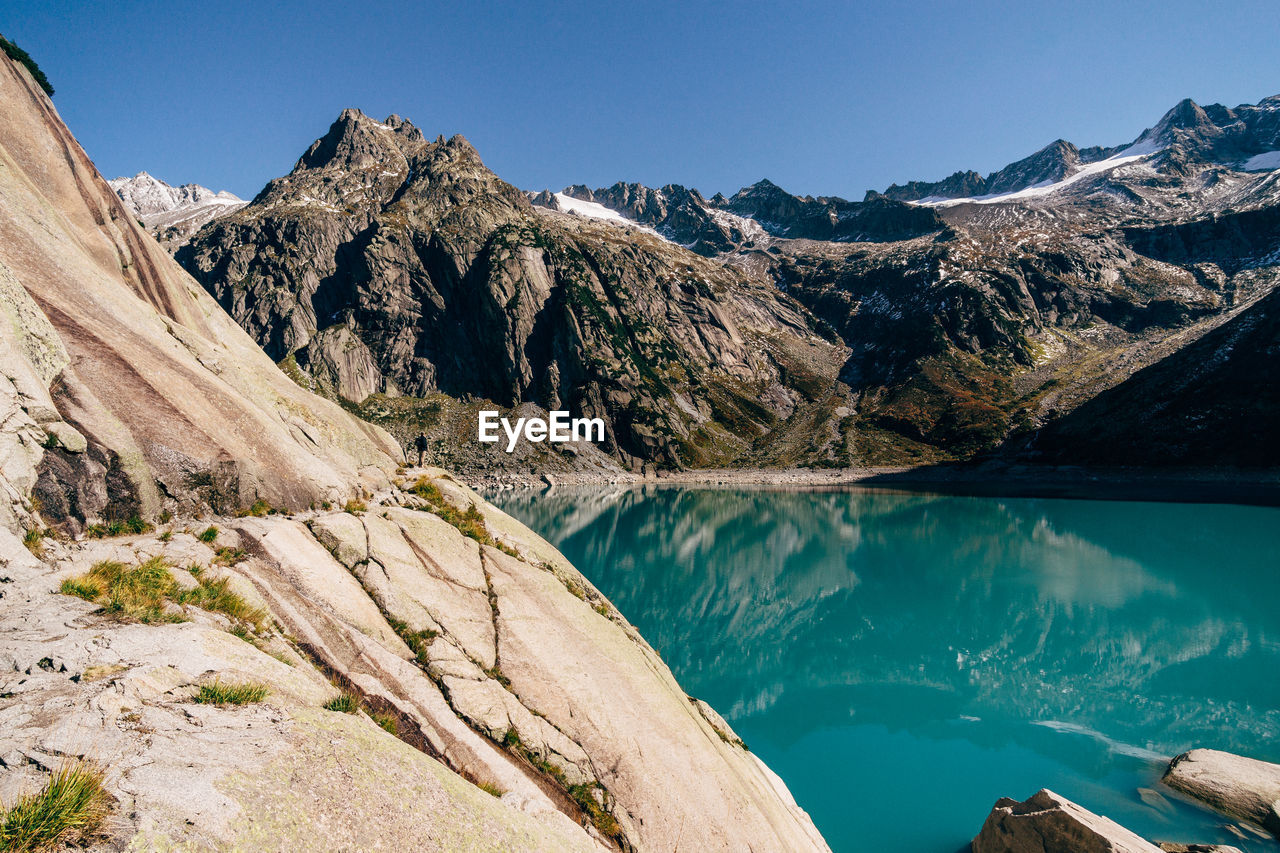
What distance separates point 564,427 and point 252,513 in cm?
15618

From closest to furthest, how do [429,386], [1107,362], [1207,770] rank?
1. [1207,770]
2. [1107,362]
3. [429,386]

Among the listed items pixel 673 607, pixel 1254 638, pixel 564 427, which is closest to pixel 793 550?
pixel 673 607

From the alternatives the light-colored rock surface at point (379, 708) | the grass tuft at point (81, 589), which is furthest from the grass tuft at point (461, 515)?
the grass tuft at point (81, 589)

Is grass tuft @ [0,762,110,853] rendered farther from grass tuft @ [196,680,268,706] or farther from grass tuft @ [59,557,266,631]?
grass tuft @ [59,557,266,631]

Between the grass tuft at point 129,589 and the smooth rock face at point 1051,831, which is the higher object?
the grass tuft at point 129,589

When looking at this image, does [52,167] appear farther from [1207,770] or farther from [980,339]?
[980,339]

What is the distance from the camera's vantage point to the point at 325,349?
171m

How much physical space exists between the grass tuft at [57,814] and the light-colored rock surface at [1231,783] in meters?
29.2

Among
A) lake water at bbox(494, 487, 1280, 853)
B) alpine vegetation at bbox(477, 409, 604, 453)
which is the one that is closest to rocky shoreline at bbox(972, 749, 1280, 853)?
lake water at bbox(494, 487, 1280, 853)

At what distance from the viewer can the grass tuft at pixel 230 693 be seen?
5.62m

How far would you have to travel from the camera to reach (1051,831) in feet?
45.3

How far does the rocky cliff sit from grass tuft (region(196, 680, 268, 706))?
1.0 inches

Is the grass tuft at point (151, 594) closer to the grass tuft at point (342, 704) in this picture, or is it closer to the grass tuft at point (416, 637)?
the grass tuft at point (342, 704)

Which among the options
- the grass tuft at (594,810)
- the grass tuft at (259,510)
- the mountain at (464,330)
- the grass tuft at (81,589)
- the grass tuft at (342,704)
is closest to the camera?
the grass tuft at (342,704)
